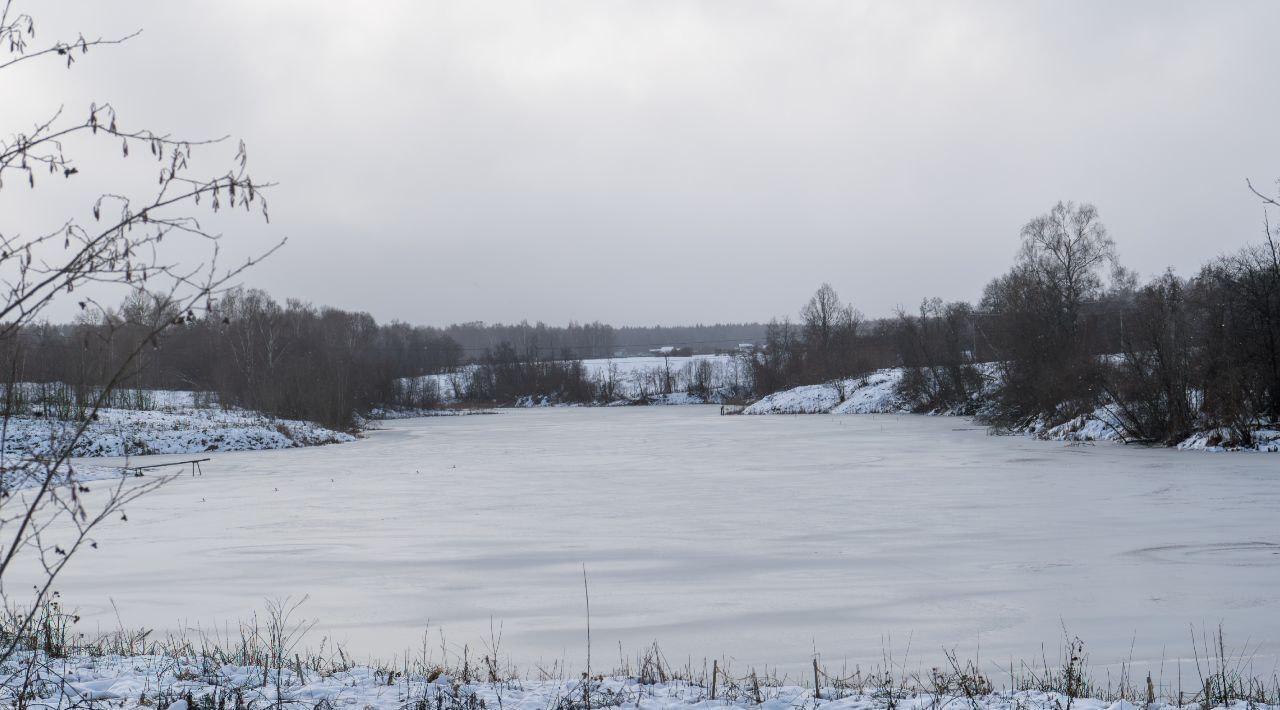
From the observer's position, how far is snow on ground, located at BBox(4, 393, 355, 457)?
91.0ft

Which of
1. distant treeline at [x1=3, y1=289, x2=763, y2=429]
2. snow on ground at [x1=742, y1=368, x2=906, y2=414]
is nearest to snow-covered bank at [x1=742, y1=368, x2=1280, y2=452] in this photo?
snow on ground at [x1=742, y1=368, x2=906, y2=414]

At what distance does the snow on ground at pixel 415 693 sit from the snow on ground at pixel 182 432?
73.9 ft

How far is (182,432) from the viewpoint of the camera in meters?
30.4

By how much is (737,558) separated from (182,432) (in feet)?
83.5

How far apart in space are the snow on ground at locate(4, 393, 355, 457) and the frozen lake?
1037cm

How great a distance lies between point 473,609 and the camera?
8016 mm

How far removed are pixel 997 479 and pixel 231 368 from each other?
5126 cm

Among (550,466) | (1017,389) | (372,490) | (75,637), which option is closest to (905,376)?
(1017,389)

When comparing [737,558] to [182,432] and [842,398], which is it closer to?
[182,432]

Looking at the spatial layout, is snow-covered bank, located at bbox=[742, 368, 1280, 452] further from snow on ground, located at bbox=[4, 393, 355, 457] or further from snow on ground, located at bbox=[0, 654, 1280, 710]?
snow on ground, located at bbox=[4, 393, 355, 457]

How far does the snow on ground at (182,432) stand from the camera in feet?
91.0

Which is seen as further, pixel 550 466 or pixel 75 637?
pixel 550 466

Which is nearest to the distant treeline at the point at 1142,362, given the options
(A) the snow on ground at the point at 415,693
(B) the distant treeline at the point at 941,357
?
(B) the distant treeline at the point at 941,357

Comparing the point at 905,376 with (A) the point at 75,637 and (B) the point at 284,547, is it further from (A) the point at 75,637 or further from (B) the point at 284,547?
(A) the point at 75,637
